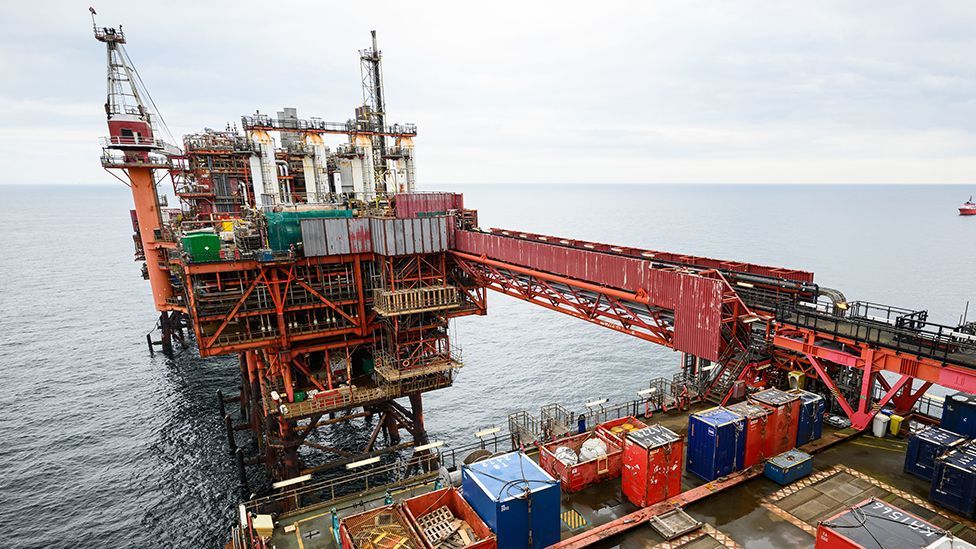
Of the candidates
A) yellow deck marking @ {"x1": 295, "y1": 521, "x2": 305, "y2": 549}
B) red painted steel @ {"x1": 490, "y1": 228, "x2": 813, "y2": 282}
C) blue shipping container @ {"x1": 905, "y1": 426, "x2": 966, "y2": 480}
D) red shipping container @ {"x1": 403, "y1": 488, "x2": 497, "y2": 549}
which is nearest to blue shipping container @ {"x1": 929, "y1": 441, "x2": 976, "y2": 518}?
blue shipping container @ {"x1": 905, "y1": 426, "x2": 966, "y2": 480}

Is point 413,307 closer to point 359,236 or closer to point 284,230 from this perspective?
point 359,236

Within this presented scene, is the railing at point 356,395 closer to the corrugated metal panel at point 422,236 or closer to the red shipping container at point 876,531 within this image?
the corrugated metal panel at point 422,236

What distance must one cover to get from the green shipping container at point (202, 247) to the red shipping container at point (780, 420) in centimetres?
3135

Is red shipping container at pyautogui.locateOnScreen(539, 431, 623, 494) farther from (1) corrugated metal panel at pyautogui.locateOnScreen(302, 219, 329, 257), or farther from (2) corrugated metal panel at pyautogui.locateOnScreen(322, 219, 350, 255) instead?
(1) corrugated metal panel at pyautogui.locateOnScreen(302, 219, 329, 257)

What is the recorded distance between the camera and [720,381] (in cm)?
2730

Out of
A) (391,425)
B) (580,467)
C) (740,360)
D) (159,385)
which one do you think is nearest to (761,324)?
(740,360)

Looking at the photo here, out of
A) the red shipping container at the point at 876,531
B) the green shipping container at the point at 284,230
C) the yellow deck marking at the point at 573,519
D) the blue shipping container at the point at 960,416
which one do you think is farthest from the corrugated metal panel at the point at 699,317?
the green shipping container at the point at 284,230

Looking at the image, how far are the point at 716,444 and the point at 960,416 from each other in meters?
11.2

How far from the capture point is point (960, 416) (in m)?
20.2

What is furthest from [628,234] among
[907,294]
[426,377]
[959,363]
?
[959,363]

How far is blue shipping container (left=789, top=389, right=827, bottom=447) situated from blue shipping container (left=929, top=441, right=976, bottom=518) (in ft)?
14.2

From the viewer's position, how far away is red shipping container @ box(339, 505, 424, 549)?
15297 millimetres

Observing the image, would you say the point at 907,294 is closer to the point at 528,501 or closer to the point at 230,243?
the point at 528,501

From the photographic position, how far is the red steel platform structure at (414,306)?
837 inches
